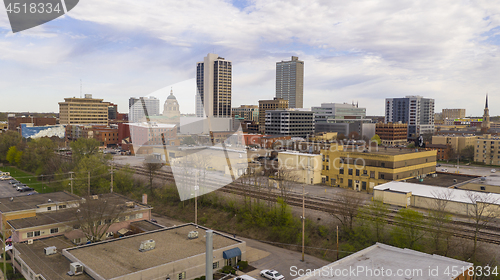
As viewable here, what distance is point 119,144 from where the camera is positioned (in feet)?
255

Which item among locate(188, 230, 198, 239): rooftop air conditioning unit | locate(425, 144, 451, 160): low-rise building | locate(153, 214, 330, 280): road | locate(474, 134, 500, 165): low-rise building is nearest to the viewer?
locate(153, 214, 330, 280): road

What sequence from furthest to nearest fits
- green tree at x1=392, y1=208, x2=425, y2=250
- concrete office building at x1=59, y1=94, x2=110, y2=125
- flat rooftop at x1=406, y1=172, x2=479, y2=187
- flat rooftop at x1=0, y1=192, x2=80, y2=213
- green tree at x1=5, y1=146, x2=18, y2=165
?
concrete office building at x1=59, y1=94, x2=110, y2=125, green tree at x1=5, y1=146, x2=18, y2=165, flat rooftop at x1=406, y1=172, x2=479, y2=187, flat rooftop at x1=0, y1=192, x2=80, y2=213, green tree at x1=392, y1=208, x2=425, y2=250

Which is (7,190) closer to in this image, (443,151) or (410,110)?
(443,151)

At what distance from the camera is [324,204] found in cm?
2745

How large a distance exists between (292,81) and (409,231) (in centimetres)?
15459

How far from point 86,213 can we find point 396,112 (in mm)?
131027

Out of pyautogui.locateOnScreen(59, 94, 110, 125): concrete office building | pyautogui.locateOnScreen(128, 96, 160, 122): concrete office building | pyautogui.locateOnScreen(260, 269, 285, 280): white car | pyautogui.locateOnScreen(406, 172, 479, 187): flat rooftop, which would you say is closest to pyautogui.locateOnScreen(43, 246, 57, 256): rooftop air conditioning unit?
pyautogui.locateOnScreen(260, 269, 285, 280): white car

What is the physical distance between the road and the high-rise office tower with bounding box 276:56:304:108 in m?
150

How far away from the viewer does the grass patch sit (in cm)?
3683

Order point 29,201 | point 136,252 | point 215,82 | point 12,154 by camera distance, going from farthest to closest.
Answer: point 215,82, point 12,154, point 29,201, point 136,252

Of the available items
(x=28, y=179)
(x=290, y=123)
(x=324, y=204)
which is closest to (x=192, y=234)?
(x=324, y=204)

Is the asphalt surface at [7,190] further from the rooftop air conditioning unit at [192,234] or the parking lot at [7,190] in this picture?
the rooftop air conditioning unit at [192,234]

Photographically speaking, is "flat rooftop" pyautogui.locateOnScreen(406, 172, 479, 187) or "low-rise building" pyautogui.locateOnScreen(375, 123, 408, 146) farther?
"low-rise building" pyautogui.locateOnScreen(375, 123, 408, 146)

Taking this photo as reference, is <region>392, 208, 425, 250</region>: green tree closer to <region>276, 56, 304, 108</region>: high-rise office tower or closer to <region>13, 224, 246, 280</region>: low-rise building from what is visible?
<region>13, 224, 246, 280</region>: low-rise building
